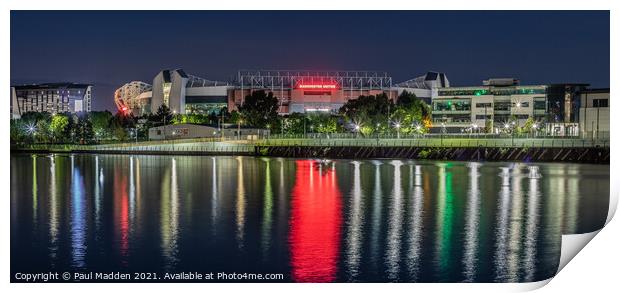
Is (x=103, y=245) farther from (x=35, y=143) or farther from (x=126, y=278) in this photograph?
(x=35, y=143)

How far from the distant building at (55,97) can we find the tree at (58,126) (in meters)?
15.9

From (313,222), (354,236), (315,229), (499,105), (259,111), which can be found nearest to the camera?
(354,236)

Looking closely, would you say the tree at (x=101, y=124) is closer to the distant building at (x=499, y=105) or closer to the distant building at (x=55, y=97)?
the distant building at (x=55, y=97)

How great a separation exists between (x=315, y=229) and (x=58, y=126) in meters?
50.2

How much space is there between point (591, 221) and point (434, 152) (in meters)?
22.5

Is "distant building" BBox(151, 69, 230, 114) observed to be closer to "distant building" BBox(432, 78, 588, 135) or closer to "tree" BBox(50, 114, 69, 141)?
"tree" BBox(50, 114, 69, 141)

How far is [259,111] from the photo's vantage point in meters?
61.7

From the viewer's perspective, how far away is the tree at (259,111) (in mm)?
61094

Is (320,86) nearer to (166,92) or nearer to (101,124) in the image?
(166,92)

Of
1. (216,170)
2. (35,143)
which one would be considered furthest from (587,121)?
(35,143)

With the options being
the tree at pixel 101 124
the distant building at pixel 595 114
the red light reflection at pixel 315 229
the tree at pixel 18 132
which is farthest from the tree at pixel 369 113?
the red light reflection at pixel 315 229

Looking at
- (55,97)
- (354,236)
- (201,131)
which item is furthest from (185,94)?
(354,236)

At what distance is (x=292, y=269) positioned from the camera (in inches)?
483

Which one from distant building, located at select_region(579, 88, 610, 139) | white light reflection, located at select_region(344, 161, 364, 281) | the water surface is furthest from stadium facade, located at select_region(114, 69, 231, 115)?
white light reflection, located at select_region(344, 161, 364, 281)
